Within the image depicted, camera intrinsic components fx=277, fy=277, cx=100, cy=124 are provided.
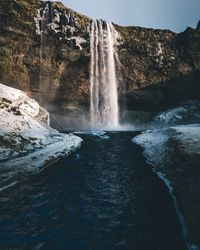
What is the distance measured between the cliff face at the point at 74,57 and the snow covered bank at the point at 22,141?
16660 mm

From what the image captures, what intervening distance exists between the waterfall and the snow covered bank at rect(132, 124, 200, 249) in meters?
24.7

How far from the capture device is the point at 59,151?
731 inches

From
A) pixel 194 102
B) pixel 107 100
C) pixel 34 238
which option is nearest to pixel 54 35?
pixel 107 100

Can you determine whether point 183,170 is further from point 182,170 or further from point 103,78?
point 103,78

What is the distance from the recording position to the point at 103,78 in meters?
45.4

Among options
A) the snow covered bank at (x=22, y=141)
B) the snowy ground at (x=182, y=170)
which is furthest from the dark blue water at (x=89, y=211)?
the snow covered bank at (x=22, y=141)

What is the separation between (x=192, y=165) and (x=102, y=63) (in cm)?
3430

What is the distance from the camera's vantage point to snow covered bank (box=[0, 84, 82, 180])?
1489cm

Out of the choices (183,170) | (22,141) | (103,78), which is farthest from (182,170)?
(103,78)

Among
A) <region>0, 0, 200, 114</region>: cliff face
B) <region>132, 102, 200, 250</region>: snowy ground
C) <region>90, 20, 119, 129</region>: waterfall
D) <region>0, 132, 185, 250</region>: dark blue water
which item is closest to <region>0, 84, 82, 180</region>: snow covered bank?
<region>0, 132, 185, 250</region>: dark blue water

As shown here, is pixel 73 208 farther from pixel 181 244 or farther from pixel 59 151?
pixel 59 151

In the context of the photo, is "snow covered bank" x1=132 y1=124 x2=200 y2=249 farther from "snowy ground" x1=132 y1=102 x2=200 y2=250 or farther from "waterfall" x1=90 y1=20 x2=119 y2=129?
"waterfall" x1=90 y1=20 x2=119 y2=129

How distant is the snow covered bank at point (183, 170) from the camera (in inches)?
360

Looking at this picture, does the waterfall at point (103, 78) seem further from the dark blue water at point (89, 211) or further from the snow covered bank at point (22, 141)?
the dark blue water at point (89, 211)
